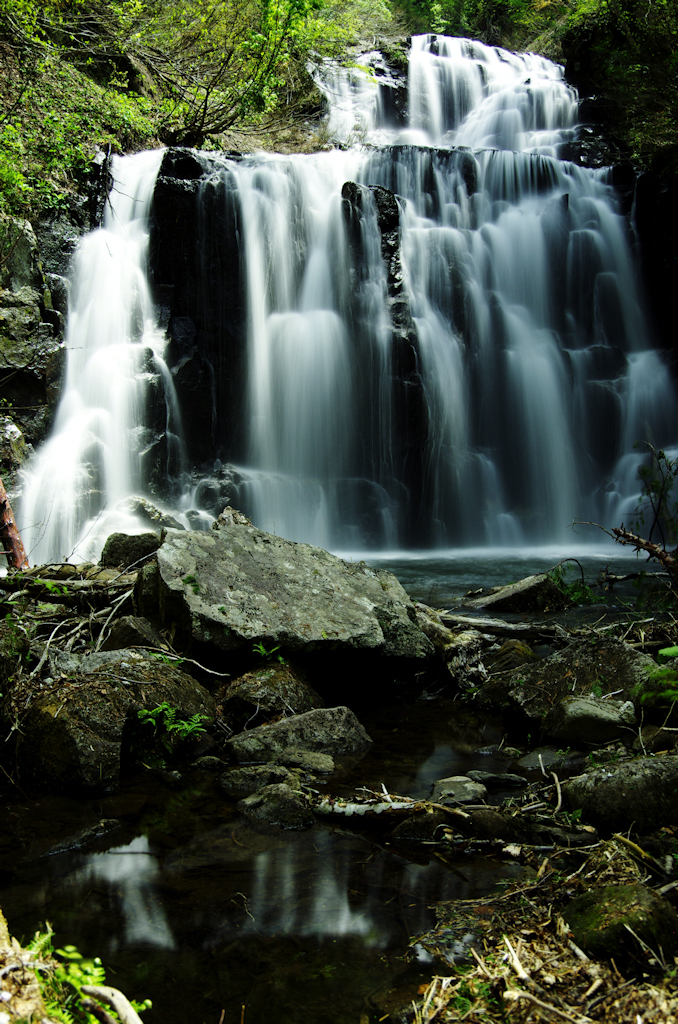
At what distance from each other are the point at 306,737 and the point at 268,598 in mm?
1138

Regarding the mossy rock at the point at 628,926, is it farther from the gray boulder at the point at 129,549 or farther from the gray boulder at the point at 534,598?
the gray boulder at the point at 534,598

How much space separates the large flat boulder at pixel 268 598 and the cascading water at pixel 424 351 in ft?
25.2

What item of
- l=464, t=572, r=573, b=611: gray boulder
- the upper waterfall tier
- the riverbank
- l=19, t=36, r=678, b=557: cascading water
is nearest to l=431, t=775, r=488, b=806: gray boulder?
the riverbank

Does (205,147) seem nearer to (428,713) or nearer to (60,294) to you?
(60,294)

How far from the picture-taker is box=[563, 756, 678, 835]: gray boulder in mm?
2695

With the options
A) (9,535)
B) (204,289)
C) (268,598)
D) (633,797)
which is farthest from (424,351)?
(633,797)

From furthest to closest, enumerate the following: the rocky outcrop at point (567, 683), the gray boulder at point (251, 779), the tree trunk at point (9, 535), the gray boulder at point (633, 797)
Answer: the tree trunk at point (9, 535) < the rocky outcrop at point (567, 683) < the gray boulder at point (251, 779) < the gray boulder at point (633, 797)

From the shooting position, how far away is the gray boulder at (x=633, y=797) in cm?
270

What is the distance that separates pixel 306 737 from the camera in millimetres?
3971

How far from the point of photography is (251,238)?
14531 mm

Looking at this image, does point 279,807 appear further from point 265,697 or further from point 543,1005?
point 543,1005

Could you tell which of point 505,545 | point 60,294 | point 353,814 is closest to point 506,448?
point 505,545

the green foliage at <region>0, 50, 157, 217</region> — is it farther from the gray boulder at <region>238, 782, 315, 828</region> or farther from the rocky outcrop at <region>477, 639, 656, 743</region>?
the gray boulder at <region>238, 782, 315, 828</region>

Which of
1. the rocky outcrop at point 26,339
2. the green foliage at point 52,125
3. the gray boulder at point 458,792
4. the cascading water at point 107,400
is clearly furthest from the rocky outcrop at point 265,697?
the green foliage at point 52,125
